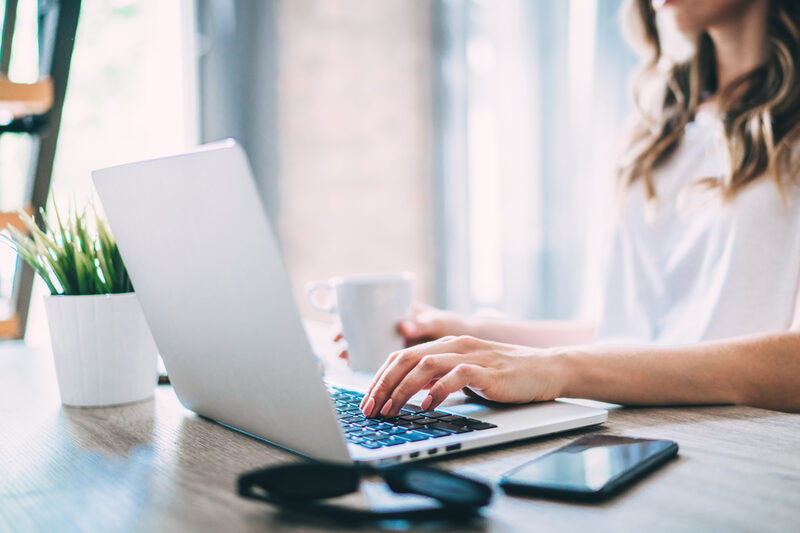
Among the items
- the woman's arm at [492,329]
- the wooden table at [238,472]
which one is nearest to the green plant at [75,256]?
the wooden table at [238,472]

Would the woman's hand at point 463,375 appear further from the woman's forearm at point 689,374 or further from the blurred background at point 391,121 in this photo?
the blurred background at point 391,121

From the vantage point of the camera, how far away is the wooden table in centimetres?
42

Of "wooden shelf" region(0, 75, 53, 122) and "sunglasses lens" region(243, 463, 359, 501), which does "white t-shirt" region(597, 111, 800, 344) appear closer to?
"sunglasses lens" region(243, 463, 359, 501)

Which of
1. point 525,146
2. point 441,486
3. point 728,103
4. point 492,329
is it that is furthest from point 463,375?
point 525,146

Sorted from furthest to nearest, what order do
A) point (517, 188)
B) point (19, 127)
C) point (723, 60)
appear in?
point (517, 188)
point (19, 127)
point (723, 60)

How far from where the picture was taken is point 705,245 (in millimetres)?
1203

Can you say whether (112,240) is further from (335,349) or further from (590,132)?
(590,132)

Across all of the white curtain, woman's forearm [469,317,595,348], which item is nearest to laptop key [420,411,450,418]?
woman's forearm [469,317,595,348]

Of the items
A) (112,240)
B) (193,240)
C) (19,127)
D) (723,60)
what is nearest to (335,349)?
(112,240)

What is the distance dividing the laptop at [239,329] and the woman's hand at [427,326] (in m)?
0.25

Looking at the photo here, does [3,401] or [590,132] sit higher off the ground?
[590,132]

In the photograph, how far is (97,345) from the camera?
2.55ft

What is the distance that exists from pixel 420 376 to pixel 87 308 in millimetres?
390

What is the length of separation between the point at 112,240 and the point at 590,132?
2113 millimetres
